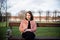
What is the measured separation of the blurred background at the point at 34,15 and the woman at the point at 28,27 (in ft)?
0.19

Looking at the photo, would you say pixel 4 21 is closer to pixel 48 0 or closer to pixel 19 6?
pixel 19 6

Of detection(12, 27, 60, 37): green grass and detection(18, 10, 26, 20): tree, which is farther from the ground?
detection(18, 10, 26, 20): tree

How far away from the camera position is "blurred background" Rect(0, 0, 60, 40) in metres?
3.15

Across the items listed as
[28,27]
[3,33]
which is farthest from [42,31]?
[3,33]

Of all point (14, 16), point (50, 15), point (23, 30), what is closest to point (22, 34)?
point (23, 30)

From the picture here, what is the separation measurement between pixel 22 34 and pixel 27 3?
0.48 m

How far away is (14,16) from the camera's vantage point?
3.17m

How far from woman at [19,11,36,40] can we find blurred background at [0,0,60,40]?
57 millimetres

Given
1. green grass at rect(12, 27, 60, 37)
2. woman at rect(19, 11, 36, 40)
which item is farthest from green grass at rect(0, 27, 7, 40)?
woman at rect(19, 11, 36, 40)

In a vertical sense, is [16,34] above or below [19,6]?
below

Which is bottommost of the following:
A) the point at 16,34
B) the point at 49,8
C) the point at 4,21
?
the point at 16,34

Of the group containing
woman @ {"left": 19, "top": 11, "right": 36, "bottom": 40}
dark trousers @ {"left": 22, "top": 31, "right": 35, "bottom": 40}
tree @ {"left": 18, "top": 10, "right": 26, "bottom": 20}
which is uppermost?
tree @ {"left": 18, "top": 10, "right": 26, "bottom": 20}

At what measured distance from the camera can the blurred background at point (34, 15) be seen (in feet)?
10.3

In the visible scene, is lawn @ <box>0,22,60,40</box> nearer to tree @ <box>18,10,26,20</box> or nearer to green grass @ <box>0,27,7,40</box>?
green grass @ <box>0,27,7,40</box>
